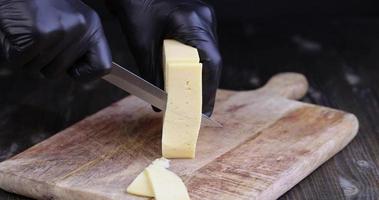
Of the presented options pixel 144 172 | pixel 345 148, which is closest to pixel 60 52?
pixel 144 172

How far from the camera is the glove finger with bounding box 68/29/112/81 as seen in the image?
4.52 ft

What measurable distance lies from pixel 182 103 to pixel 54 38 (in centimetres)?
29

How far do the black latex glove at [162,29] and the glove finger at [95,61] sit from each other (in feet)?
0.77

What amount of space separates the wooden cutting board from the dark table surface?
0.16ft

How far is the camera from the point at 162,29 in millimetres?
1633

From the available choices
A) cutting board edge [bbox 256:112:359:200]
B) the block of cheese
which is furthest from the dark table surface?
the block of cheese

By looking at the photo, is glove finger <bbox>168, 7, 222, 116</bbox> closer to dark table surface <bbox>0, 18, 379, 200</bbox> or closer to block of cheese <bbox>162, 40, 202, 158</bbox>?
block of cheese <bbox>162, 40, 202, 158</bbox>

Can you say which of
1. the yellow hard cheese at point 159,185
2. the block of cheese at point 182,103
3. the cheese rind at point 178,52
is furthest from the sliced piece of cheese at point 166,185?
the cheese rind at point 178,52

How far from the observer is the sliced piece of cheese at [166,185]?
4.33 feet

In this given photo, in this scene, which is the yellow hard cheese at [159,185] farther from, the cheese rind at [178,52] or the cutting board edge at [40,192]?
the cheese rind at [178,52]

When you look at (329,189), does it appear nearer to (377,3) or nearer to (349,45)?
(349,45)

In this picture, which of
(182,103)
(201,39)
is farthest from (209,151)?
(201,39)

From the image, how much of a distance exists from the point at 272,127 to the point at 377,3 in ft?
3.40

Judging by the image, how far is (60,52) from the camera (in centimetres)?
135
